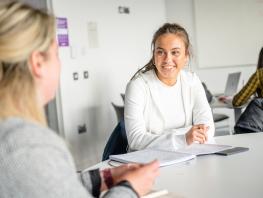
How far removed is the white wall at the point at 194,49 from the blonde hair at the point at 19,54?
489 centimetres

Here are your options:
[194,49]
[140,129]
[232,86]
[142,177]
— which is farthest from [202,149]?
[194,49]

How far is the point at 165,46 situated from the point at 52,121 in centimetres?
239

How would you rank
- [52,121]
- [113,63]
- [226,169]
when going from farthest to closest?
[113,63]
[52,121]
[226,169]

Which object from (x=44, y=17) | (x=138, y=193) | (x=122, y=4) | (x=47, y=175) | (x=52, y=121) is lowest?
(x=52, y=121)

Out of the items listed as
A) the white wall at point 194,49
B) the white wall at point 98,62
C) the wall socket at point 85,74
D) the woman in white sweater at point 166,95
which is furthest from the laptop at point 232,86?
the woman in white sweater at point 166,95

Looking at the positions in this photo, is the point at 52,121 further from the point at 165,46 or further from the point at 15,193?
the point at 15,193

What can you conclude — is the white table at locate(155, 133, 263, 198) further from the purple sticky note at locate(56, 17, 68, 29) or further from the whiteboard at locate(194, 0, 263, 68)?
the whiteboard at locate(194, 0, 263, 68)

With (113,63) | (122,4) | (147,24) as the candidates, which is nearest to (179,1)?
(147,24)

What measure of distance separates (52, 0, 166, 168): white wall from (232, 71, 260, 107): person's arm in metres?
1.68

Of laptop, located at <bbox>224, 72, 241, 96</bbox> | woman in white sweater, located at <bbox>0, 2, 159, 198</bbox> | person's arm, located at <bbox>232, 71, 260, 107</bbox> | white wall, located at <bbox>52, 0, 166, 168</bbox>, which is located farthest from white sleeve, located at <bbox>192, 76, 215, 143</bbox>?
laptop, located at <bbox>224, 72, 241, 96</bbox>

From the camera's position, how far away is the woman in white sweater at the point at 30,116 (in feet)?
2.94

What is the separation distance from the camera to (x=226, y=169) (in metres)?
1.58

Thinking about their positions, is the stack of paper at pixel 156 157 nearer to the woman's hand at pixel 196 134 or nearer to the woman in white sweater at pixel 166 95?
the woman's hand at pixel 196 134

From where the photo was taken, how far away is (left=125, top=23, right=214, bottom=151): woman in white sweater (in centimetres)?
223
